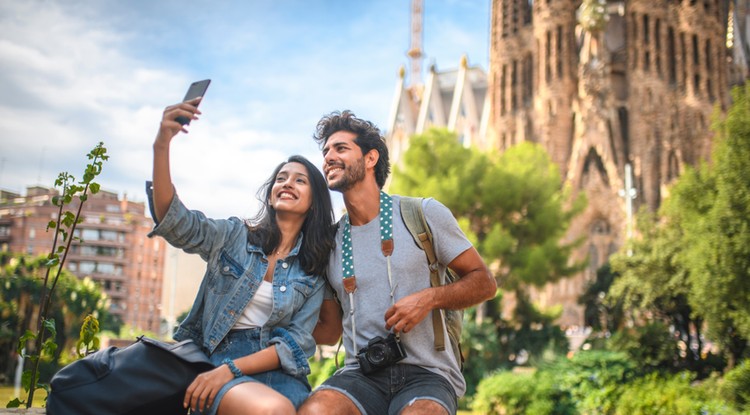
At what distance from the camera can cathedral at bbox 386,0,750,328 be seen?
2969 cm

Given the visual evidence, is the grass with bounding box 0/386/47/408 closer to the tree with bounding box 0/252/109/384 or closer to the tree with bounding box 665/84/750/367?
the tree with bounding box 0/252/109/384

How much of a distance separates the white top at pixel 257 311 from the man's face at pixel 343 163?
1.71ft

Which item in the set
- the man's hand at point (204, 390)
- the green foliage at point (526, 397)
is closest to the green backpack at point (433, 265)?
the man's hand at point (204, 390)

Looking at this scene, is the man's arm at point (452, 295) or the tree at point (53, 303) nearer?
the man's arm at point (452, 295)

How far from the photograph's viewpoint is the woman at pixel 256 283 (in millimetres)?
2398

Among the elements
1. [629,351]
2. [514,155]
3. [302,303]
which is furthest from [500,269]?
[302,303]

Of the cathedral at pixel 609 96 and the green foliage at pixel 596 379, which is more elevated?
the cathedral at pixel 609 96

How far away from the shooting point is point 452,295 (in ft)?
8.89

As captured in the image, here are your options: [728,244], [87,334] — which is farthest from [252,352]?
[728,244]

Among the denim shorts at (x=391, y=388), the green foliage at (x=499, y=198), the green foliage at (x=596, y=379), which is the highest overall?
the green foliage at (x=499, y=198)

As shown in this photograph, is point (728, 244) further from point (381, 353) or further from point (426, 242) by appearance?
point (381, 353)

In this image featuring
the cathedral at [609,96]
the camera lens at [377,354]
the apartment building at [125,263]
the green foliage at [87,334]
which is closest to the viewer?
the camera lens at [377,354]

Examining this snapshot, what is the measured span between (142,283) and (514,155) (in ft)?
122

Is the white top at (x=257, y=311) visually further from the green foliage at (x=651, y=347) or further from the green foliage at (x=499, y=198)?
the green foliage at (x=499, y=198)
